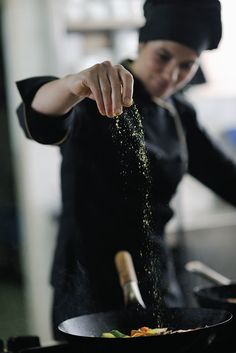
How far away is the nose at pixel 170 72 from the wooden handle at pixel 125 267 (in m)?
0.61

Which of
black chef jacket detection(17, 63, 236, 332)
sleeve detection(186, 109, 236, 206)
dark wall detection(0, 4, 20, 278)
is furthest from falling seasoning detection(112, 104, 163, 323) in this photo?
dark wall detection(0, 4, 20, 278)

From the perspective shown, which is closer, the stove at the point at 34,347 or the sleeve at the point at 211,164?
the stove at the point at 34,347

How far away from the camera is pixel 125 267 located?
76.4 inches

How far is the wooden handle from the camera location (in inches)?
74.6

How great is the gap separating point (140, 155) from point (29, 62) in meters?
3.16

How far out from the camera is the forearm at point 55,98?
167 centimetres

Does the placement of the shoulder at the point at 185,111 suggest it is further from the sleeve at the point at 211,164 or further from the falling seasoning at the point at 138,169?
the falling seasoning at the point at 138,169

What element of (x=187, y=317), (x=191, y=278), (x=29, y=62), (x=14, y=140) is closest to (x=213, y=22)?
(x=187, y=317)

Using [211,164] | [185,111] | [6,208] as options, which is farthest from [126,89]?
[6,208]

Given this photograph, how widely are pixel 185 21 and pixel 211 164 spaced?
69 cm

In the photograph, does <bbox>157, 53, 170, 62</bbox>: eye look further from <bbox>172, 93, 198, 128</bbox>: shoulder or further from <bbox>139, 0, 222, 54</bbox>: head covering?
<bbox>172, 93, 198, 128</bbox>: shoulder

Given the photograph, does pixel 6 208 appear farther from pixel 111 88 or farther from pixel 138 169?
pixel 111 88

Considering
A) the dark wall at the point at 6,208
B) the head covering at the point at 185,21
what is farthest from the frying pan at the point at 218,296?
the dark wall at the point at 6,208

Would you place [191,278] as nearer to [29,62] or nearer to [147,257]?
[147,257]
